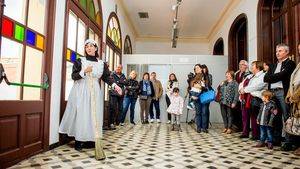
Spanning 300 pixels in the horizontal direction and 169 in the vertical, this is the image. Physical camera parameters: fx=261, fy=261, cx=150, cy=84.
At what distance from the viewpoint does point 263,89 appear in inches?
164

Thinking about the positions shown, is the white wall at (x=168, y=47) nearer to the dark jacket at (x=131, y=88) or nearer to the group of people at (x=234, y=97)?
the dark jacket at (x=131, y=88)

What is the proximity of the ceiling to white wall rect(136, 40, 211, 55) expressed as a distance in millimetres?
492

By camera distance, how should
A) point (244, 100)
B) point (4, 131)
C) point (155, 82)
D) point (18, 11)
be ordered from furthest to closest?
point (155, 82)
point (244, 100)
point (18, 11)
point (4, 131)

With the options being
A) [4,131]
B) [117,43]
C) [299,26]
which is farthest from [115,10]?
[4,131]

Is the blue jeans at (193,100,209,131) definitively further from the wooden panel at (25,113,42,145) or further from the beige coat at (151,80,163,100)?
the wooden panel at (25,113,42,145)

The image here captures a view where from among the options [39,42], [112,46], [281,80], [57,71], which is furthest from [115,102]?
[281,80]

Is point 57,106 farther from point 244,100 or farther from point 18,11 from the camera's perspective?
point 244,100

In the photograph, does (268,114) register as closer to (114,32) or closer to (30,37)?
(30,37)

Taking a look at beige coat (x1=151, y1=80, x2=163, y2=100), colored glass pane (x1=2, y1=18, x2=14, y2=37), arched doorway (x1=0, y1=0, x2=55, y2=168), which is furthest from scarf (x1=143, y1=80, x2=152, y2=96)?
colored glass pane (x1=2, y1=18, x2=14, y2=37)

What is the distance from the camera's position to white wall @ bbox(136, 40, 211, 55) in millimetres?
12484

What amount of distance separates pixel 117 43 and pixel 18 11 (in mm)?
5221

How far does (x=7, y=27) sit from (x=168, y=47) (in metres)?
10.5

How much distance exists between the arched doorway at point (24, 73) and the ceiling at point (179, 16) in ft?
16.8

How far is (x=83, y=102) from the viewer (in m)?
3.39
